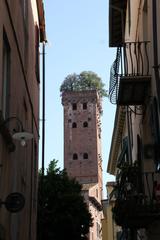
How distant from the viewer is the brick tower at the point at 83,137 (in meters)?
118

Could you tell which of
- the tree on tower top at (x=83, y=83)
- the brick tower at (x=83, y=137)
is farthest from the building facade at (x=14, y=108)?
the tree on tower top at (x=83, y=83)

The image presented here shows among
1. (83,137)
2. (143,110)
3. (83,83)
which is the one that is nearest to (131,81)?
(143,110)

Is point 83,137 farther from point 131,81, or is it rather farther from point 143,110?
point 131,81

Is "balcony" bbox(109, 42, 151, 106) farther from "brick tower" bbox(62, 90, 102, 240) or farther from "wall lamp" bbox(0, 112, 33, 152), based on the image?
"brick tower" bbox(62, 90, 102, 240)

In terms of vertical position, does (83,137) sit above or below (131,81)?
above

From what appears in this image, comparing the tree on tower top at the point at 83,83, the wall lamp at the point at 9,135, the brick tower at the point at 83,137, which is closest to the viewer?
the wall lamp at the point at 9,135

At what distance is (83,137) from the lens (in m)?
122

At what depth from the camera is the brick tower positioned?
11781 cm

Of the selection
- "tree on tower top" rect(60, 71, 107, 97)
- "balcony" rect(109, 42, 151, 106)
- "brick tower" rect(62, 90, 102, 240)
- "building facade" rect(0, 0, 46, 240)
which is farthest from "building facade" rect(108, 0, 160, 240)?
"tree on tower top" rect(60, 71, 107, 97)

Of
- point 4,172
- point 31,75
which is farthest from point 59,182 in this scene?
point 4,172

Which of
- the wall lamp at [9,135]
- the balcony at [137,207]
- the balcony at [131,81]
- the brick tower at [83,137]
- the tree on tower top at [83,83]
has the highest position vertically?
the tree on tower top at [83,83]

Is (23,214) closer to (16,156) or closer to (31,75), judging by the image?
(16,156)

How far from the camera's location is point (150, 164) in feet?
42.3

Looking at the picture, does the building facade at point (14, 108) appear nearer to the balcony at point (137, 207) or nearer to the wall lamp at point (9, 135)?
the wall lamp at point (9, 135)
